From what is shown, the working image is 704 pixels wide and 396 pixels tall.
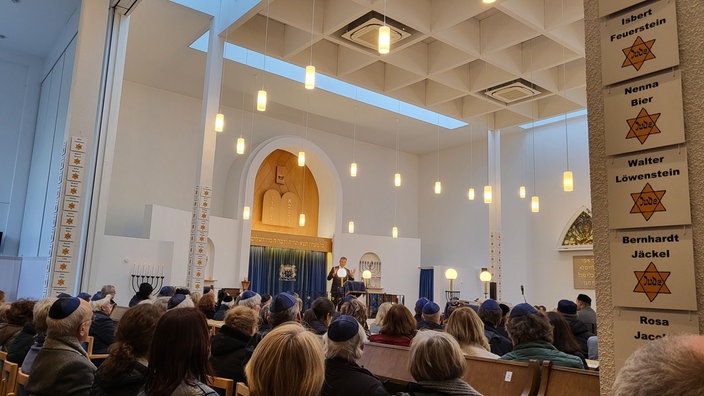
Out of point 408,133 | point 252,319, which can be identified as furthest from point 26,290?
point 408,133

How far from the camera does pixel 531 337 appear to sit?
3281 millimetres

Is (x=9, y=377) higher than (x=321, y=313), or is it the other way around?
(x=321, y=313)

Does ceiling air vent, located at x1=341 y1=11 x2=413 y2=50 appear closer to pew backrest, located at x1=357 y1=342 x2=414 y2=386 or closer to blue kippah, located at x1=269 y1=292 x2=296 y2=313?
blue kippah, located at x1=269 y1=292 x2=296 y2=313

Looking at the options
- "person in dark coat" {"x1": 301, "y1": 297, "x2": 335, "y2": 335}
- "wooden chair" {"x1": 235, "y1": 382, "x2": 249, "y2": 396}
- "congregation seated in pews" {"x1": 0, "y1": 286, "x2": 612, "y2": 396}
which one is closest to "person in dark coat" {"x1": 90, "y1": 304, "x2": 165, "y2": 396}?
"congregation seated in pews" {"x1": 0, "y1": 286, "x2": 612, "y2": 396}

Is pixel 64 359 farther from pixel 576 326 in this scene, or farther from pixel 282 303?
pixel 576 326

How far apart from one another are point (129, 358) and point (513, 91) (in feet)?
33.0

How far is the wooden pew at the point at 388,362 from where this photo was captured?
320 cm

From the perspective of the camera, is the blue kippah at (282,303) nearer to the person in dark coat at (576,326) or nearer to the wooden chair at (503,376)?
the wooden chair at (503,376)

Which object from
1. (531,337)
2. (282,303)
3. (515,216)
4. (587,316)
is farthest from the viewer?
(515,216)

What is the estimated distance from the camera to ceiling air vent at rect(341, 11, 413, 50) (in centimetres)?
834

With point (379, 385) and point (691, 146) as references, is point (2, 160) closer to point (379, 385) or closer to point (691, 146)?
point (379, 385)

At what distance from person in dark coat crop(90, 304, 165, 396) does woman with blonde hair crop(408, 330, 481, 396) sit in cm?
109

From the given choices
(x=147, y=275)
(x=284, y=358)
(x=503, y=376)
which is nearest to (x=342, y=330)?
(x=284, y=358)

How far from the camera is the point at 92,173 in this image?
7.83 meters
